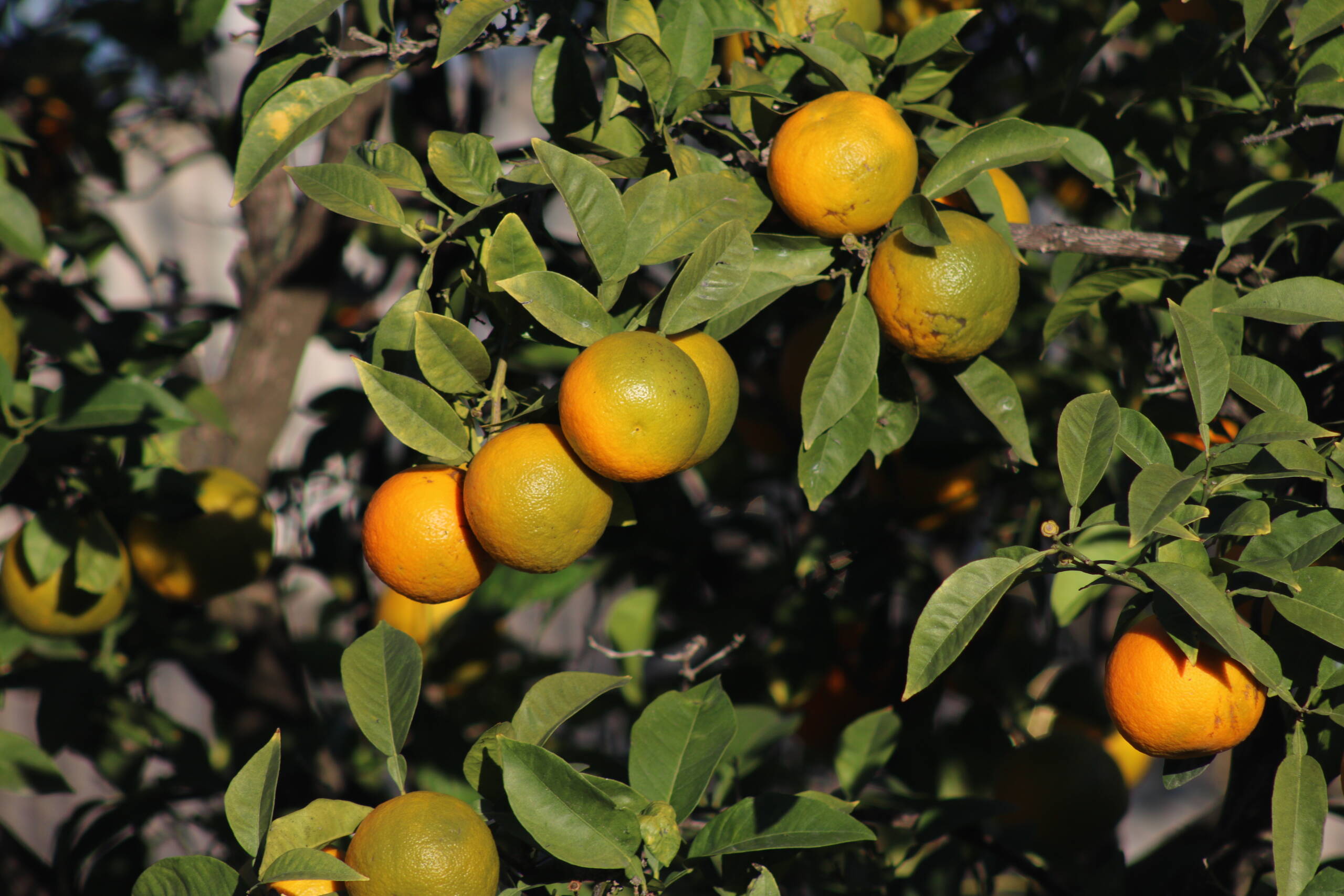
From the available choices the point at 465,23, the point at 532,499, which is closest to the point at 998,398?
the point at 532,499

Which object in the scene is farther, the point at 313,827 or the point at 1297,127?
the point at 1297,127

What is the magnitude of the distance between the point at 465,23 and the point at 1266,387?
76cm

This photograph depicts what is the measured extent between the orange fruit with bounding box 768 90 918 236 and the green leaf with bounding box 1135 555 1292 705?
1.21 ft

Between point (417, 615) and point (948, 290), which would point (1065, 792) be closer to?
point (948, 290)

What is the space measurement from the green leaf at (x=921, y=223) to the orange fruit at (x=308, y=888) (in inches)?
27.3

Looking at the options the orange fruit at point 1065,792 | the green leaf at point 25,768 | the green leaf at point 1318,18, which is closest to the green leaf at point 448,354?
the green leaf at point 1318,18

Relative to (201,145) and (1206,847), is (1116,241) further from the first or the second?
(201,145)

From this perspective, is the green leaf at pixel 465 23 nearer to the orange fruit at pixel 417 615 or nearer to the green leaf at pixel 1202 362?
the green leaf at pixel 1202 362

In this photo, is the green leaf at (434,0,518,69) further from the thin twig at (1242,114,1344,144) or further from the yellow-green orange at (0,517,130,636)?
the yellow-green orange at (0,517,130,636)

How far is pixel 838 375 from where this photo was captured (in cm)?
85

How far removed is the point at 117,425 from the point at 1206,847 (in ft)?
4.75

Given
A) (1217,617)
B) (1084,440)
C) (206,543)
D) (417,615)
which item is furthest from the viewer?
(417,615)

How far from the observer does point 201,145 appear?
3.42 meters

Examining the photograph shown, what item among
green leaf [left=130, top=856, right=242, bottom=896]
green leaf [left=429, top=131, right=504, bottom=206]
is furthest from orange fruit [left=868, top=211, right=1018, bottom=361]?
green leaf [left=130, top=856, right=242, bottom=896]
